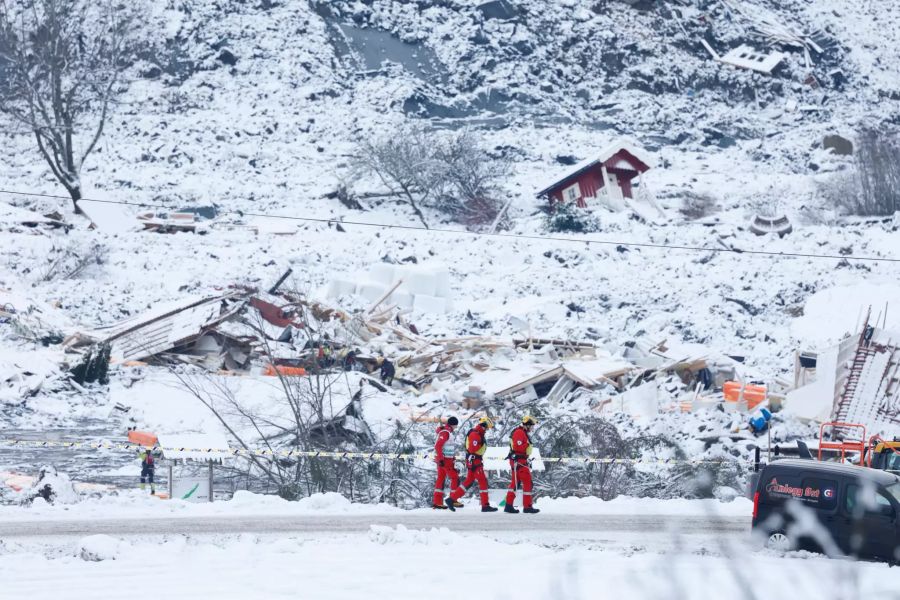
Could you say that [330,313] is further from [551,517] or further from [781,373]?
[551,517]

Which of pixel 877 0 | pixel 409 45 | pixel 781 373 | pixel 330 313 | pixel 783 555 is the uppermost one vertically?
pixel 877 0

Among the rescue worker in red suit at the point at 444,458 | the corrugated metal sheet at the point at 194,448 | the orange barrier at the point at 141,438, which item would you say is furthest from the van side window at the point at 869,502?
the orange barrier at the point at 141,438

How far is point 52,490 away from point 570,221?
21949 mm

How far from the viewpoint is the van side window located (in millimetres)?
9188

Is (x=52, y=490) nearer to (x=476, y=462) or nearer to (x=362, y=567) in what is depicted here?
(x=476, y=462)

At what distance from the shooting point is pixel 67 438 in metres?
16.7

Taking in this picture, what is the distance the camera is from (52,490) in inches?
462

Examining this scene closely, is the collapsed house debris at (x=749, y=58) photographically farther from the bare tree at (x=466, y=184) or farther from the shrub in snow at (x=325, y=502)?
the shrub in snow at (x=325, y=502)

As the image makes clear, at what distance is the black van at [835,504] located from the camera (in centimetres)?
923

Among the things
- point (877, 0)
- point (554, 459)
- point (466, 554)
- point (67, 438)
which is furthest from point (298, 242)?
point (877, 0)

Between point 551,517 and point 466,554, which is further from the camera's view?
point 551,517

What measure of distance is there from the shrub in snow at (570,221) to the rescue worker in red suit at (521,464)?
20300 millimetres

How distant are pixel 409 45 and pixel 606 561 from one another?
132 ft

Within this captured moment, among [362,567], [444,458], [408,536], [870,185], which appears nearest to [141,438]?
[444,458]
